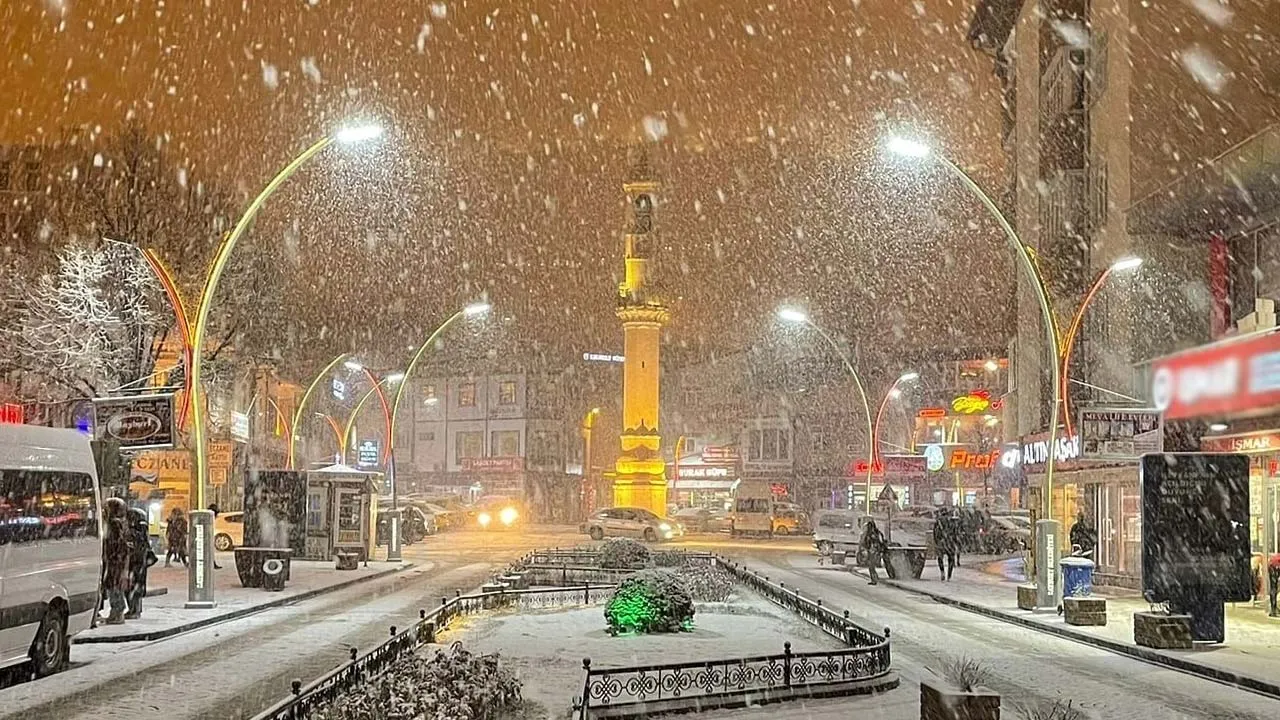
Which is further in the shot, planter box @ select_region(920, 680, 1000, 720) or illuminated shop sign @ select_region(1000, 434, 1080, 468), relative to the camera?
illuminated shop sign @ select_region(1000, 434, 1080, 468)

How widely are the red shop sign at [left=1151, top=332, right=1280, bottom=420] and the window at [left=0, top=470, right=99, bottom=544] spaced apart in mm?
17665

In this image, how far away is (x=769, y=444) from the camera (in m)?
87.2

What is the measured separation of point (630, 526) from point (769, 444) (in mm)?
34731

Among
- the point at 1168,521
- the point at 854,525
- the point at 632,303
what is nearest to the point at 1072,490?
the point at 854,525

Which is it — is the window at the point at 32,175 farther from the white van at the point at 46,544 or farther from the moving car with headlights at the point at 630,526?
the white van at the point at 46,544

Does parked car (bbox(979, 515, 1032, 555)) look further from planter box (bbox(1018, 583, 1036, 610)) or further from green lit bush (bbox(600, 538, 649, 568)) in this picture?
planter box (bbox(1018, 583, 1036, 610))

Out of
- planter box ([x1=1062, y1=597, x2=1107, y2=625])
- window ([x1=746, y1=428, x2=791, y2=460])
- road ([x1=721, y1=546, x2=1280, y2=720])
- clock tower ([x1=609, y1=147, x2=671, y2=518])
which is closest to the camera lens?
road ([x1=721, y1=546, x2=1280, y2=720])

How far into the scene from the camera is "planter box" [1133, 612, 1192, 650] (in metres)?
18.6

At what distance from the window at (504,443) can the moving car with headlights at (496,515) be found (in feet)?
31.6

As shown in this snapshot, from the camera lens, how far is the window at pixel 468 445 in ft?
293

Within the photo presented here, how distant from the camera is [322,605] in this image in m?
25.4

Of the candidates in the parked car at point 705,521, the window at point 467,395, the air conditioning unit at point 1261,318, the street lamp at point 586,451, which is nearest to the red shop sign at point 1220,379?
the air conditioning unit at point 1261,318

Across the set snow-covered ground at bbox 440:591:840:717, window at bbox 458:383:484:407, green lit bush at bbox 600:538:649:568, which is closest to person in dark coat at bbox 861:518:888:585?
green lit bush at bbox 600:538:649:568

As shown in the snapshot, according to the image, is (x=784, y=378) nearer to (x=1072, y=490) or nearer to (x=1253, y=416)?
(x=1072, y=490)
